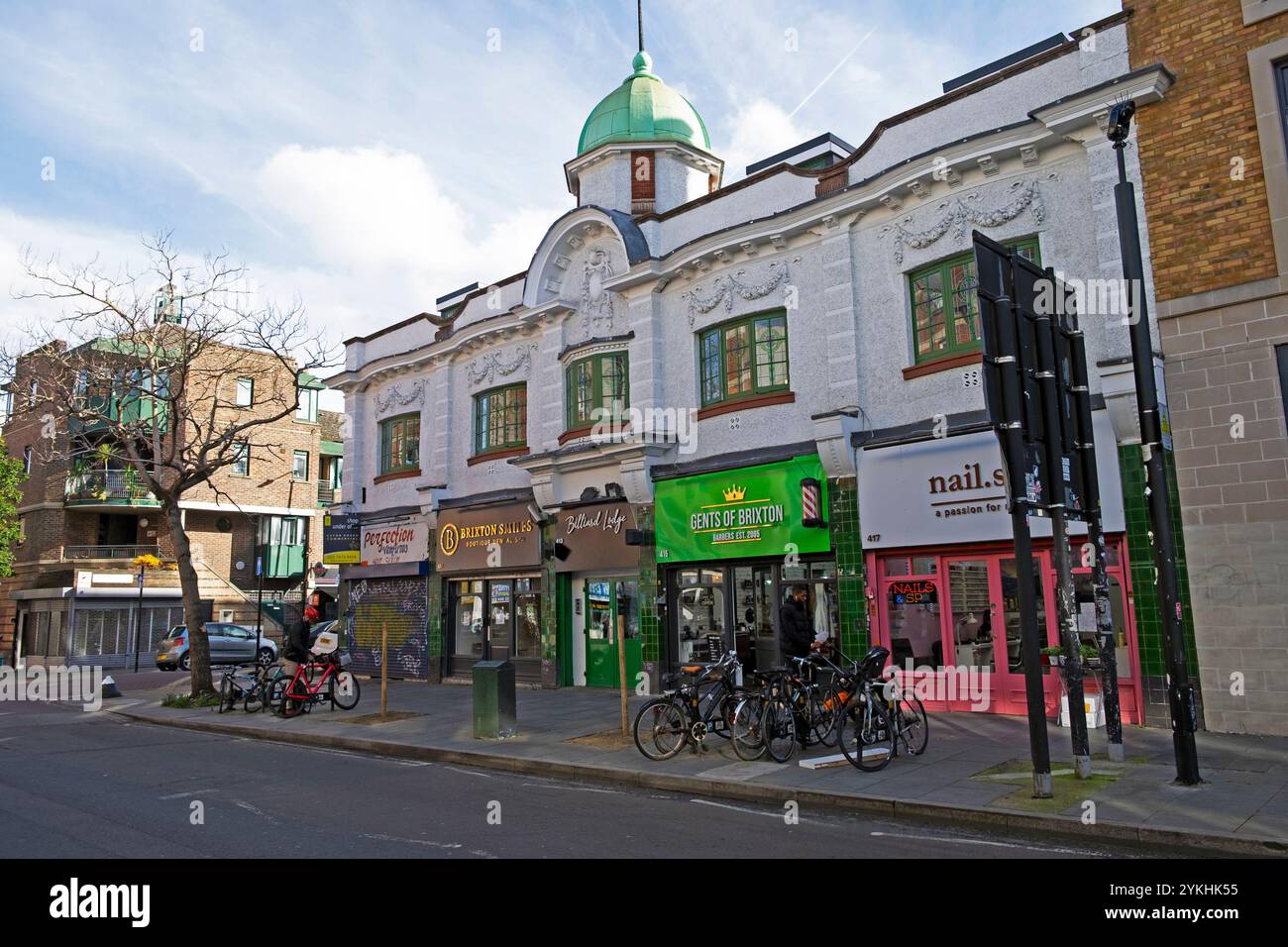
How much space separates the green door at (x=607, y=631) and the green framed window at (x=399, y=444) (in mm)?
6789

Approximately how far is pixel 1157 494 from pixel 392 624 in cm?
1845

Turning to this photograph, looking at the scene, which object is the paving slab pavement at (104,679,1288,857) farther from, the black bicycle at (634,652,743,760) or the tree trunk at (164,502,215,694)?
the tree trunk at (164,502,215,694)

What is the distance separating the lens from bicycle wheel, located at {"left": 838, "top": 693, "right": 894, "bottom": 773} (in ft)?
29.9

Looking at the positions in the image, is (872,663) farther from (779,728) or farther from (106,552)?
(106,552)

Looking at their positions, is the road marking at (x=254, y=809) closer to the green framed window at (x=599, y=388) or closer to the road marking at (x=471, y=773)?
the road marking at (x=471, y=773)

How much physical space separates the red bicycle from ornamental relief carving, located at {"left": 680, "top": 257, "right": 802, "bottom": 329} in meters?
8.80

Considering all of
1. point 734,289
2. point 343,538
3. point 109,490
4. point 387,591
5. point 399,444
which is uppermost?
point 734,289

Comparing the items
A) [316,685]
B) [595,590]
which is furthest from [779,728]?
[316,685]

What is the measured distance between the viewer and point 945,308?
1359 cm

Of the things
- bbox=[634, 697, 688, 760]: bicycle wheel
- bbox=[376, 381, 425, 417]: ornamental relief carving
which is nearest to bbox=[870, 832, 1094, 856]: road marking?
bbox=[634, 697, 688, 760]: bicycle wheel

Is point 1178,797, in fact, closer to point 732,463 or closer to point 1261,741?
point 1261,741

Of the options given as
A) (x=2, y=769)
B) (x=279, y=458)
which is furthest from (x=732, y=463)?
(x=279, y=458)

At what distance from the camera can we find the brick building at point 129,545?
37.7 metres

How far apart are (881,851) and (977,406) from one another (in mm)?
8071
